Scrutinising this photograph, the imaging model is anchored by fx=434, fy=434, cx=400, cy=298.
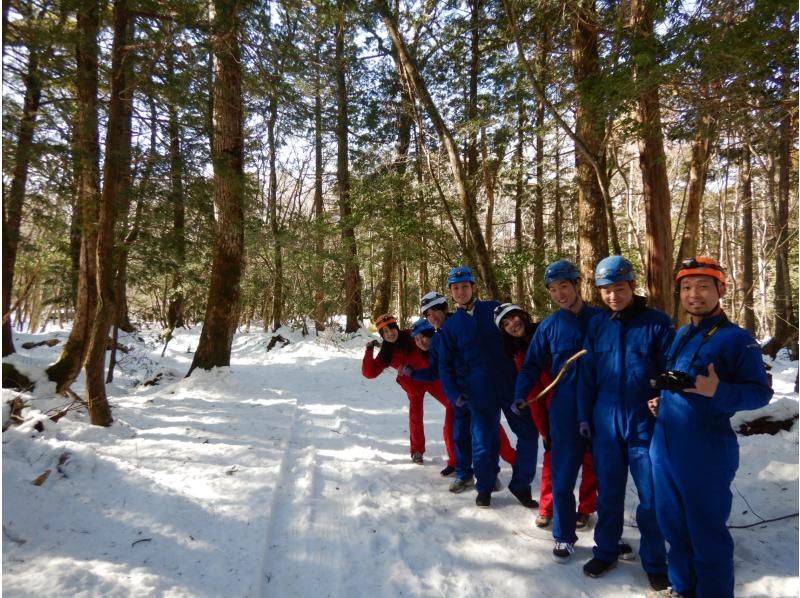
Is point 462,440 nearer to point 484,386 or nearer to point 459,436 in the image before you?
point 459,436

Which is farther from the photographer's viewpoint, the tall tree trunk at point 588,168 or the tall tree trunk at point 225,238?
the tall tree trunk at point 225,238

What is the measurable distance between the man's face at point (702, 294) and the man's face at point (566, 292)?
0.87 m

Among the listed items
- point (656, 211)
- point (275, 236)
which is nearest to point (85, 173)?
point (275, 236)

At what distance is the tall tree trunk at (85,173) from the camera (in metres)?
5.30

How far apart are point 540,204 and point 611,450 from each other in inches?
501

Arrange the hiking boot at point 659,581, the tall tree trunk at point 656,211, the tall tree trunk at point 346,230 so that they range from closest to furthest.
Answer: the hiking boot at point 659,581 < the tall tree trunk at point 656,211 < the tall tree trunk at point 346,230

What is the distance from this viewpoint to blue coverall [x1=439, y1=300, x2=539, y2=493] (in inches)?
155

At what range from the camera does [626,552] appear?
3154 millimetres

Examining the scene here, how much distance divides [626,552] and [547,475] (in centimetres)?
75

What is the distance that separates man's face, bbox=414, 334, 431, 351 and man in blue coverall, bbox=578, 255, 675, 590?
2099mm

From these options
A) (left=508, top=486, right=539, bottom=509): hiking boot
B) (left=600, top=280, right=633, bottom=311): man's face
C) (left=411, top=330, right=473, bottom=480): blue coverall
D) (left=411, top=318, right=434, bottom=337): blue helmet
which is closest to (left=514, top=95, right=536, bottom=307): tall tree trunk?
(left=411, top=318, right=434, bottom=337): blue helmet

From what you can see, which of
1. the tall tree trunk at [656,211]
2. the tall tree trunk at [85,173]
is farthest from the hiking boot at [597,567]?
the tall tree trunk at [85,173]

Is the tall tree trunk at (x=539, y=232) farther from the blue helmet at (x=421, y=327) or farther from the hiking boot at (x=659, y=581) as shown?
the hiking boot at (x=659, y=581)

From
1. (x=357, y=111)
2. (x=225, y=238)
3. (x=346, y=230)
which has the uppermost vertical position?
(x=357, y=111)
